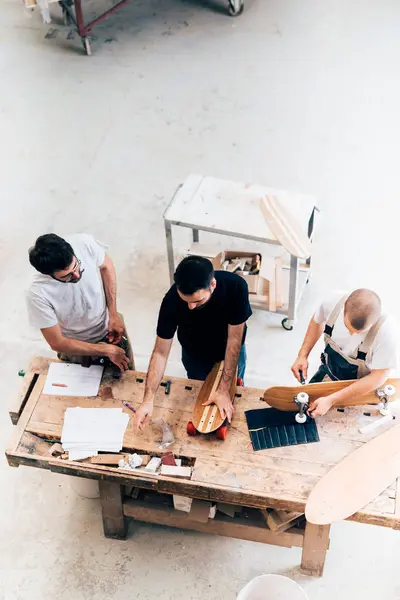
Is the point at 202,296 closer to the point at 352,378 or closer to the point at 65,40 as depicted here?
the point at 352,378

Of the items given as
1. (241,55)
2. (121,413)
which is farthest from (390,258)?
(241,55)

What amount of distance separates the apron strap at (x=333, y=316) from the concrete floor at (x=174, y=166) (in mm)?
1142

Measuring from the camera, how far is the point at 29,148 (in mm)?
6059

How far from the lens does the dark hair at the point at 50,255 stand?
2934 mm

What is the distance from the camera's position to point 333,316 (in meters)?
3.12

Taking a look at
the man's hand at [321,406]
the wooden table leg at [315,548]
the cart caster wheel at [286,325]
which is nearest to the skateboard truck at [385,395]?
the man's hand at [321,406]

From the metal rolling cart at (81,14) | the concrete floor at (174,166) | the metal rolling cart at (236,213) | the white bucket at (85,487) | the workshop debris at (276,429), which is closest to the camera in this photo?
the workshop debris at (276,429)

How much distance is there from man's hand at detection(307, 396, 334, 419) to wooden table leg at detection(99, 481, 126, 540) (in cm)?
102

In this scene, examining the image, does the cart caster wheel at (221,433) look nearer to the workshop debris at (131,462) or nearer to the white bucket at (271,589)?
the workshop debris at (131,462)

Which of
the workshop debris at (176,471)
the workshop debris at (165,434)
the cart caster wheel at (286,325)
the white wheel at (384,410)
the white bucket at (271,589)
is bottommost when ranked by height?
the cart caster wheel at (286,325)

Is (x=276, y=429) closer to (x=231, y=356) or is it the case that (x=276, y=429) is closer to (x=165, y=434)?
(x=231, y=356)

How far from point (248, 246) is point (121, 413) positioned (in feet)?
7.48

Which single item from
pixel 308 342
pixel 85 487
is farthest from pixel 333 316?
pixel 85 487

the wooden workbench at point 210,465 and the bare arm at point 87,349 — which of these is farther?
the bare arm at point 87,349
